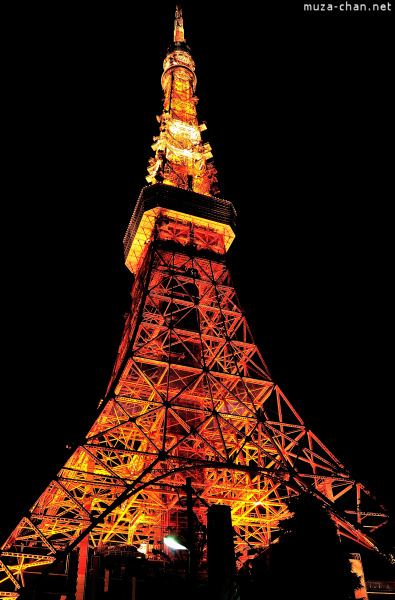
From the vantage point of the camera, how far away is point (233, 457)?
14.2 metres

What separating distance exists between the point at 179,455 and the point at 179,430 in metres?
1.15

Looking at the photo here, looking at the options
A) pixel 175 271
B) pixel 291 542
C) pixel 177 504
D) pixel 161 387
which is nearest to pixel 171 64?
pixel 175 271

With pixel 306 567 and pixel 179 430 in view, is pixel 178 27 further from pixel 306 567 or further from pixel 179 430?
pixel 306 567

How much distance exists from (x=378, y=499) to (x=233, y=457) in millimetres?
5046

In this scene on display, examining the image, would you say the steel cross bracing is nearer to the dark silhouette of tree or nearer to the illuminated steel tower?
the illuminated steel tower

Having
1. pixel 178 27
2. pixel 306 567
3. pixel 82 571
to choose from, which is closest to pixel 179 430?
pixel 82 571

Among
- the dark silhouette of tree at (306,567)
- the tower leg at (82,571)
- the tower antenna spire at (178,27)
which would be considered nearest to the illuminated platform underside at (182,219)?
the tower leg at (82,571)

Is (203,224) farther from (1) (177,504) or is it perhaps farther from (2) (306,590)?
(2) (306,590)

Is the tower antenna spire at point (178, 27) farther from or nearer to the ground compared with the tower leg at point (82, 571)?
farther from the ground

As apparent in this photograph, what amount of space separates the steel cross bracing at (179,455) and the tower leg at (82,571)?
2.34ft

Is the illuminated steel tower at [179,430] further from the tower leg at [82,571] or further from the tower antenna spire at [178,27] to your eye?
the tower antenna spire at [178,27]

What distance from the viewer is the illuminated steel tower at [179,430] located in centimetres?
1424

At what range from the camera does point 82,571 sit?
14023 millimetres

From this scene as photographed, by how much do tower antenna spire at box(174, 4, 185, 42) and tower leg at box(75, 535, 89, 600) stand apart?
3745cm
